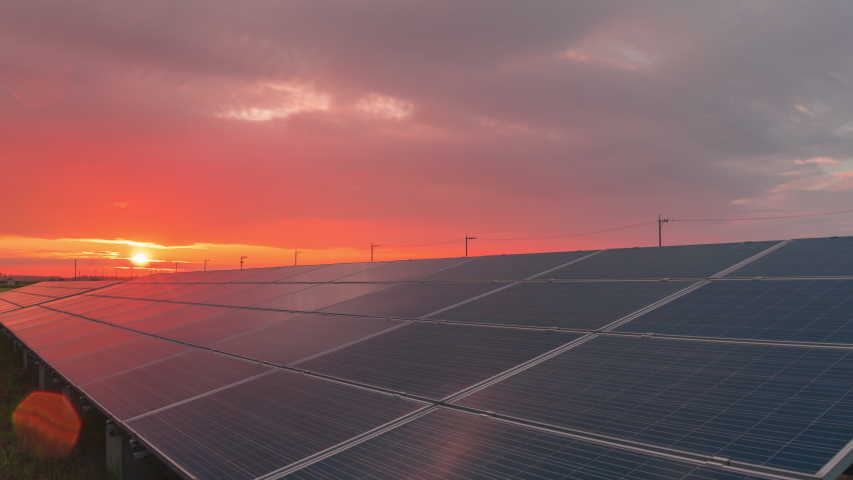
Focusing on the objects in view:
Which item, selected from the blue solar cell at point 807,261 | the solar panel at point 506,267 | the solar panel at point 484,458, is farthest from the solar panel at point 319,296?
the blue solar cell at point 807,261

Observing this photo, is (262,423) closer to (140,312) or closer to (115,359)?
(115,359)

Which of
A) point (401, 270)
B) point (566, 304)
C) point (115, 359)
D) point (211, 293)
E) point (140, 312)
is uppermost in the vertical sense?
point (401, 270)

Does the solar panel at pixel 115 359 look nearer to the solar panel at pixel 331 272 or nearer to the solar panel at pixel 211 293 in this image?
the solar panel at pixel 211 293

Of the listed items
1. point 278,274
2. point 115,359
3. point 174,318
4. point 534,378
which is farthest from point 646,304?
point 278,274

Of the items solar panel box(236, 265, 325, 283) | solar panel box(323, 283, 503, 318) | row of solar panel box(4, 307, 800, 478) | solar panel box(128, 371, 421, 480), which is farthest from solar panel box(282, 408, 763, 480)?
solar panel box(236, 265, 325, 283)

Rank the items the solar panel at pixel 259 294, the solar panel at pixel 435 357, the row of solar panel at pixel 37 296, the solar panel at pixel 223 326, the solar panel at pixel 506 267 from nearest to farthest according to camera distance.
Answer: the solar panel at pixel 435 357, the solar panel at pixel 223 326, the solar panel at pixel 506 267, the solar panel at pixel 259 294, the row of solar panel at pixel 37 296

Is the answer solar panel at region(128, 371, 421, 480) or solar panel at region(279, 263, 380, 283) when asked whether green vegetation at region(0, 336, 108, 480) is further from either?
solar panel at region(279, 263, 380, 283)
